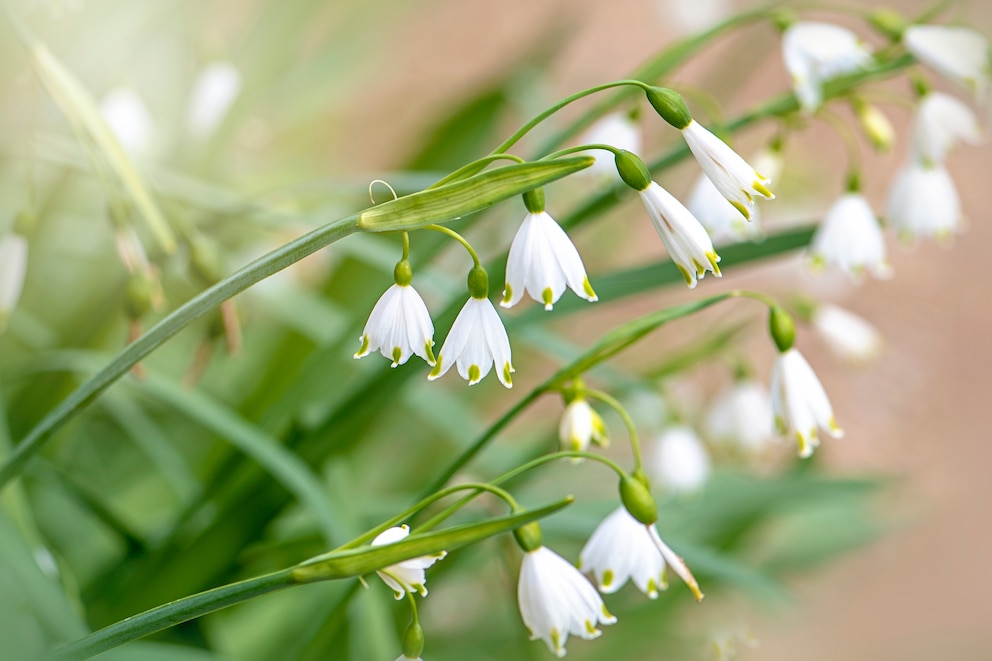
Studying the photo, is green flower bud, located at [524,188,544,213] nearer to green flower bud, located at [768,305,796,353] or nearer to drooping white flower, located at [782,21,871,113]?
green flower bud, located at [768,305,796,353]

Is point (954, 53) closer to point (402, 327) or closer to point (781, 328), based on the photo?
point (781, 328)

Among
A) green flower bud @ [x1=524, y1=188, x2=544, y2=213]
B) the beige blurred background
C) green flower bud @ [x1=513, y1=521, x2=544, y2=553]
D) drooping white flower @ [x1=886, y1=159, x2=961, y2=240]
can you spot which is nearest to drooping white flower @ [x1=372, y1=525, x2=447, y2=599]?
green flower bud @ [x1=513, y1=521, x2=544, y2=553]

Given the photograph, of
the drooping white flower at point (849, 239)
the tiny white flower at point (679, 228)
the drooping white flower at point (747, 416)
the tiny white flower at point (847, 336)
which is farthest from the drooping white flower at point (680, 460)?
the tiny white flower at point (679, 228)

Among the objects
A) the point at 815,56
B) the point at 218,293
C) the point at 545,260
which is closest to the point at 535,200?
the point at 545,260

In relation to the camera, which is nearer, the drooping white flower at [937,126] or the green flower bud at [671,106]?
the green flower bud at [671,106]

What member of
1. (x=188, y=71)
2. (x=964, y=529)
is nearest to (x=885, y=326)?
(x=964, y=529)

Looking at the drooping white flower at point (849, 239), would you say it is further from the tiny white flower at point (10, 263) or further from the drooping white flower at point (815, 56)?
the tiny white flower at point (10, 263)

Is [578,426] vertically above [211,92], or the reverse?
[211,92]
